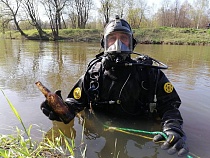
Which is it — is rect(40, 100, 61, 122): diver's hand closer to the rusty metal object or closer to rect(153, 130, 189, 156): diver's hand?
the rusty metal object

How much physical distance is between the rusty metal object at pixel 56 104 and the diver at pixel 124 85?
0.20ft

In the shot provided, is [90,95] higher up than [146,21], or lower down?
lower down

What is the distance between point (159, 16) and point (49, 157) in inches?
1965

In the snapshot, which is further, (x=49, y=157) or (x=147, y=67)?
(x=147, y=67)

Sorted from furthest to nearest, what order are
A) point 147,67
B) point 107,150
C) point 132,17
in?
point 132,17 < point 147,67 < point 107,150

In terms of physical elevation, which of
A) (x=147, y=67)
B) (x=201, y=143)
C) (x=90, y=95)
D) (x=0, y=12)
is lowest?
(x=201, y=143)

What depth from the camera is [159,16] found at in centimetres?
4778

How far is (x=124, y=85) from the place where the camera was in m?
2.50

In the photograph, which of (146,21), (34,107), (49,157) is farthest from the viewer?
(146,21)

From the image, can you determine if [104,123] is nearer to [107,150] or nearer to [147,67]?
[107,150]

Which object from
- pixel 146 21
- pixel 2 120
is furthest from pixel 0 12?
pixel 2 120

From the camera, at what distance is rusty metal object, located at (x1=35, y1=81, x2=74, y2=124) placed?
2.22 m

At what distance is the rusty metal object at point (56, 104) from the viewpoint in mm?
2223

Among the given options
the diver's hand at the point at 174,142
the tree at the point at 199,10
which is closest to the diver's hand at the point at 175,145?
the diver's hand at the point at 174,142
